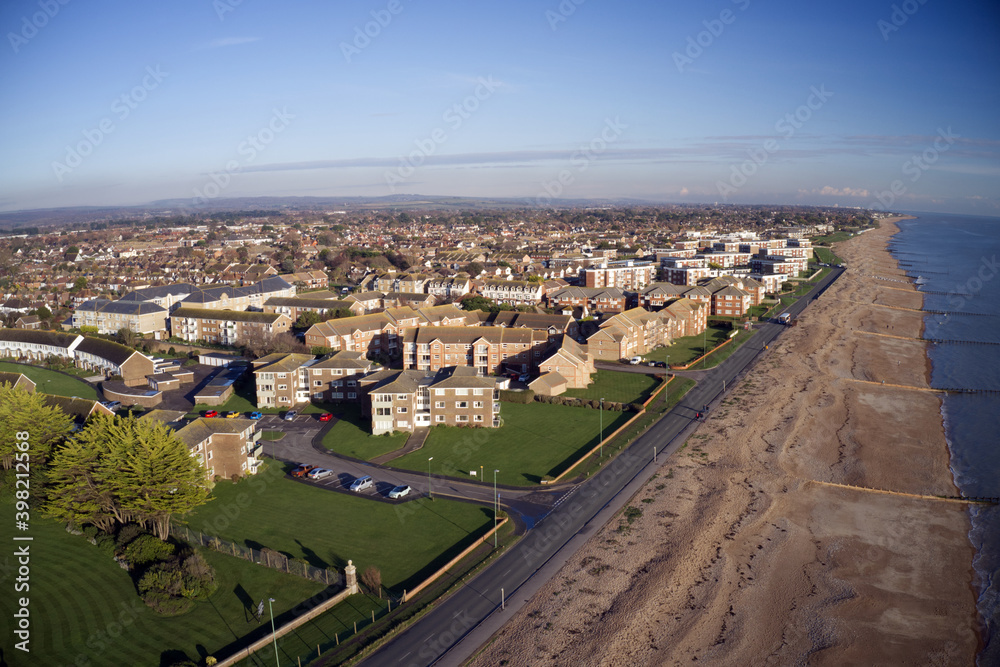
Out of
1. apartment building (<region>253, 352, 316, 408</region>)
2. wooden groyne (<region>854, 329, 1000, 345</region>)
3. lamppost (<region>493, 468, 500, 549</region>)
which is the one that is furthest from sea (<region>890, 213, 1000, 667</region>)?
apartment building (<region>253, 352, 316, 408</region>)

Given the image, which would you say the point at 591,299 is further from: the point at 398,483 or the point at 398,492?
the point at 398,492

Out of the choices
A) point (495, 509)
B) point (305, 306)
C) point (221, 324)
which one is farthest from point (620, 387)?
point (221, 324)

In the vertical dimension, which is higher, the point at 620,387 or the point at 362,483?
the point at 620,387

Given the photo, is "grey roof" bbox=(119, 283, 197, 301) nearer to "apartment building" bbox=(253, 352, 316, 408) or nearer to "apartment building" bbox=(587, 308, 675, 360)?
"apartment building" bbox=(253, 352, 316, 408)

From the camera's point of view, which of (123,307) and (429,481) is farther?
(123,307)

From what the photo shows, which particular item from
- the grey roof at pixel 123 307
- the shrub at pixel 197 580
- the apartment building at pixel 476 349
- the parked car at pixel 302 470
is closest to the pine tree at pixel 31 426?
the parked car at pixel 302 470

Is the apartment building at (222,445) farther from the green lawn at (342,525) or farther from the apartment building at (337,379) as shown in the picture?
the apartment building at (337,379)

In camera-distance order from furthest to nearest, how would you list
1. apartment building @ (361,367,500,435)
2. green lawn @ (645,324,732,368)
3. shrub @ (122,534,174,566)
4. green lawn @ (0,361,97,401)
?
green lawn @ (645,324,732,368)
green lawn @ (0,361,97,401)
apartment building @ (361,367,500,435)
shrub @ (122,534,174,566)
